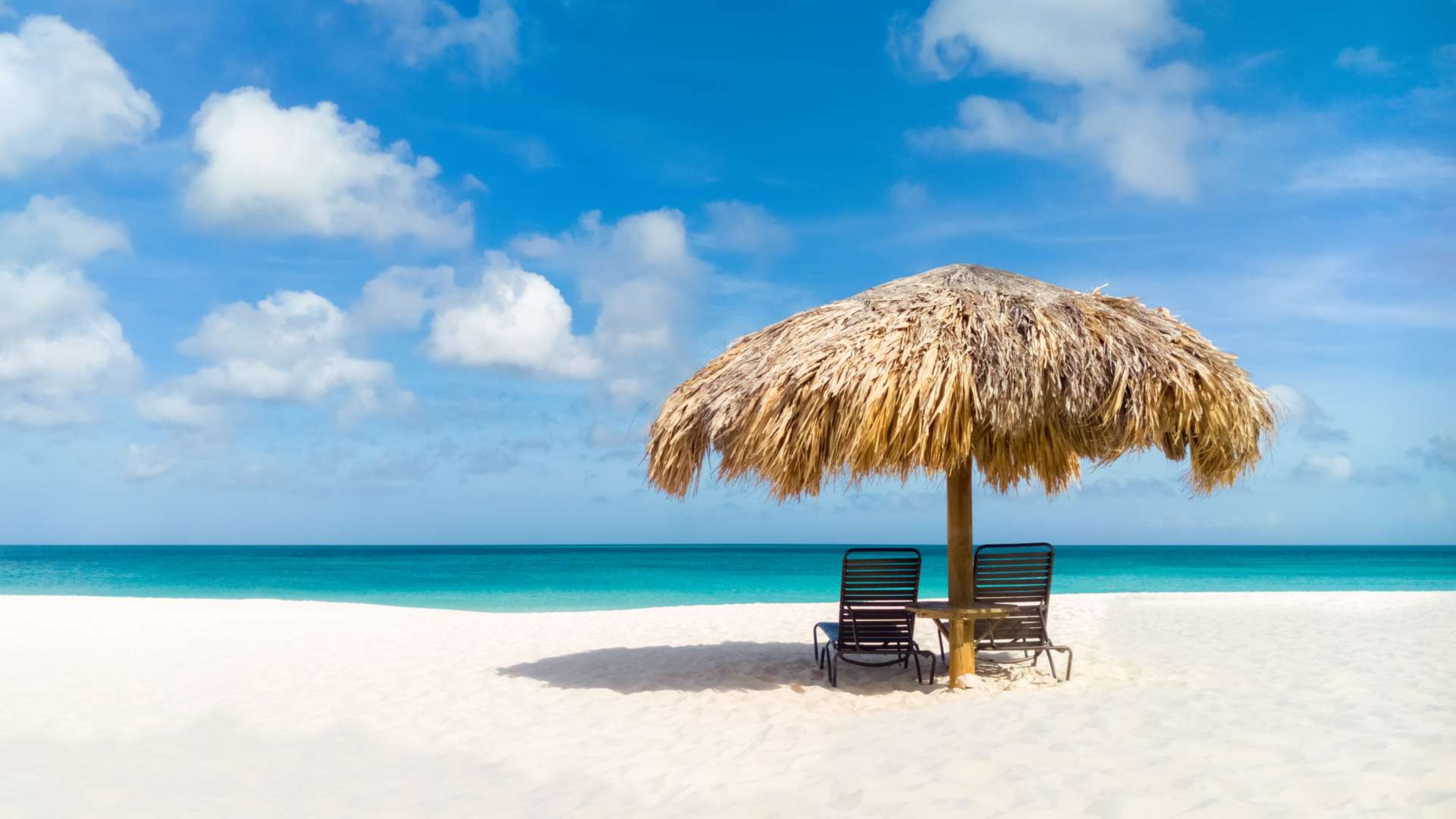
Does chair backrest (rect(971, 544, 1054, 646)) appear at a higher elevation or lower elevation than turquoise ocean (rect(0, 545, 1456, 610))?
higher

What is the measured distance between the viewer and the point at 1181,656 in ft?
24.4

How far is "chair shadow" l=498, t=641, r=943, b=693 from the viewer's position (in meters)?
6.31

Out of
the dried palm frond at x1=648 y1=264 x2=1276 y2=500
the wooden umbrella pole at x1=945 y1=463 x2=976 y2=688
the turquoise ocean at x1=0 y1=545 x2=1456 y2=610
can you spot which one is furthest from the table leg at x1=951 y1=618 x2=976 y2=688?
the turquoise ocean at x1=0 y1=545 x2=1456 y2=610

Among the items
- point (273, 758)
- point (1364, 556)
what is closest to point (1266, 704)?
point (273, 758)

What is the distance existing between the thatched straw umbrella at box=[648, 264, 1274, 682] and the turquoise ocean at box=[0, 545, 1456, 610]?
1283cm

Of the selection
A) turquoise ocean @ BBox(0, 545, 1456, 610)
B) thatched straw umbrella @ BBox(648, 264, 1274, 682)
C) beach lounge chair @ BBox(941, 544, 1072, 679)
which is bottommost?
turquoise ocean @ BBox(0, 545, 1456, 610)

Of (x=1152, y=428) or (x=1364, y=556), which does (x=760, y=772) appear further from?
(x=1364, y=556)

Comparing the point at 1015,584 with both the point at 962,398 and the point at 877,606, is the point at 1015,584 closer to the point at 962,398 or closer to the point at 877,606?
the point at 877,606

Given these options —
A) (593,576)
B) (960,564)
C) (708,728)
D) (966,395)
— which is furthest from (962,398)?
(593,576)

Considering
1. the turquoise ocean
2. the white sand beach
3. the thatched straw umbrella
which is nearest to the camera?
the white sand beach

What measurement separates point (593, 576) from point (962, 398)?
100ft

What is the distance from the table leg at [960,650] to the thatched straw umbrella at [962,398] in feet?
0.13

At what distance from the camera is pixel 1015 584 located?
614 cm

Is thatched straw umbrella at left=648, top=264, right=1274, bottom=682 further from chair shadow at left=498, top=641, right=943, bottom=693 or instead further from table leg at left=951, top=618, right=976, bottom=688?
chair shadow at left=498, top=641, right=943, bottom=693
